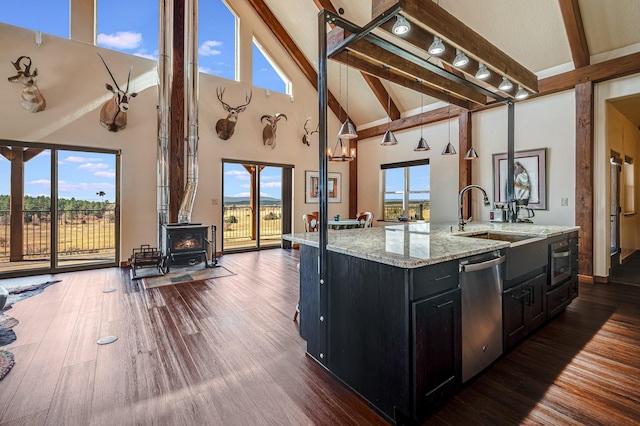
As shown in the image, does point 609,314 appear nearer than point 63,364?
No

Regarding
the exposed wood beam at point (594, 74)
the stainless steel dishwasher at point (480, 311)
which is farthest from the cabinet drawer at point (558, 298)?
the exposed wood beam at point (594, 74)

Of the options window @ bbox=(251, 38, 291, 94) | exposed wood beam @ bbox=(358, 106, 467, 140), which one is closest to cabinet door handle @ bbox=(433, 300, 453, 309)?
exposed wood beam @ bbox=(358, 106, 467, 140)

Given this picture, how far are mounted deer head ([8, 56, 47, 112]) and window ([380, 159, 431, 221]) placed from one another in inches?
270

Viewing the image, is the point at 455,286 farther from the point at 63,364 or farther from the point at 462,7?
the point at 462,7

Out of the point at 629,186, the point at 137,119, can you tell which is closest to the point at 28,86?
the point at 137,119

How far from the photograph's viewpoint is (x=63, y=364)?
Result: 221 cm

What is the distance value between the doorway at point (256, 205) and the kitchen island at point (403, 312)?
496 cm

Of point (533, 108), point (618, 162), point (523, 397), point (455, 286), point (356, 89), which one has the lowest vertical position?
point (523, 397)

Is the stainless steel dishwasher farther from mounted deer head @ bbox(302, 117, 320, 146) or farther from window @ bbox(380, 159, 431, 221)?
mounted deer head @ bbox(302, 117, 320, 146)

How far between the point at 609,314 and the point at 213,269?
5322 mm

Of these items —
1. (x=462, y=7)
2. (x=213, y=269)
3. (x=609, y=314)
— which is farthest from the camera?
(x=213, y=269)

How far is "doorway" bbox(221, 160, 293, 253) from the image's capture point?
7.09m

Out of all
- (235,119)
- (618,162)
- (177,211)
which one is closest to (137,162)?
(177,211)

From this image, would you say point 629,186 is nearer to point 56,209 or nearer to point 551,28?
point 551,28
